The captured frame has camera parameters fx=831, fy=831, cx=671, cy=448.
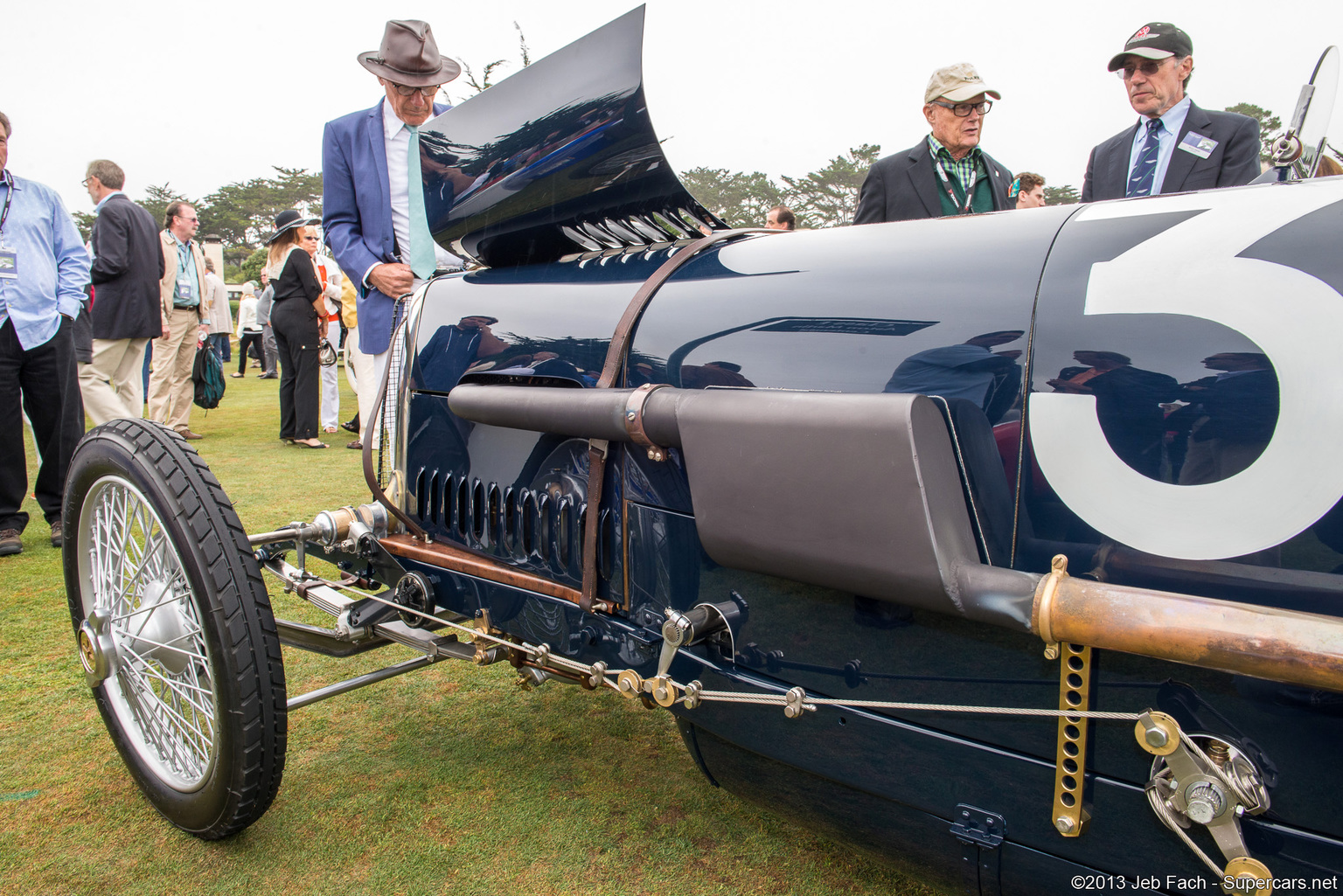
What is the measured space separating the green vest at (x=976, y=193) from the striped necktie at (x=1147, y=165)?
1.65 feet

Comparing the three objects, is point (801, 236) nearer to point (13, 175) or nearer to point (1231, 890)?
point (1231, 890)

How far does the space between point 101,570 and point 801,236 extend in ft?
6.10

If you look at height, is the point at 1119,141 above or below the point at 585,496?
above

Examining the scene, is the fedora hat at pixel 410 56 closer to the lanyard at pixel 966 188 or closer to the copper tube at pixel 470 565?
the copper tube at pixel 470 565

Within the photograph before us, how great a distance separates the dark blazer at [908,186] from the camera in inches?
125

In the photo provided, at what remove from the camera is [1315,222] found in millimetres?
899

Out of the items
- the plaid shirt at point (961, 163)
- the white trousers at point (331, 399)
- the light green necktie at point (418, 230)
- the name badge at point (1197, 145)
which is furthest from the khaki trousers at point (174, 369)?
the name badge at point (1197, 145)

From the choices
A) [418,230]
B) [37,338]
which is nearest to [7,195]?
[37,338]

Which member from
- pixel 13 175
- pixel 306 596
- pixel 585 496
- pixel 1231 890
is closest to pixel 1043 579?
pixel 1231 890

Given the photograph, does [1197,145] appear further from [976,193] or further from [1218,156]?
[976,193]

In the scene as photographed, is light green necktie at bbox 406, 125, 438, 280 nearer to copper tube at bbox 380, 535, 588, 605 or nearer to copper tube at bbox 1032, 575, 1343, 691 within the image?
copper tube at bbox 380, 535, 588, 605

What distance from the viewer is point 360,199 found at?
2.92 meters

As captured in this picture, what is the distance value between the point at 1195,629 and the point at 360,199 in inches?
112

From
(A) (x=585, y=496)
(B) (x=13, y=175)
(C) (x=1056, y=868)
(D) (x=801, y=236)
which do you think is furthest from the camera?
(B) (x=13, y=175)
